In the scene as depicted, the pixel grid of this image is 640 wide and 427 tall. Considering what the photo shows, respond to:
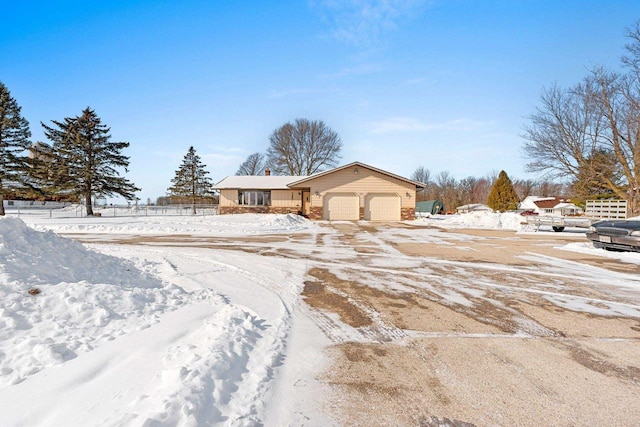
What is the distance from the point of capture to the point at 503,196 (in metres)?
44.5

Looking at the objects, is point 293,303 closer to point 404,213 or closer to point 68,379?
point 68,379

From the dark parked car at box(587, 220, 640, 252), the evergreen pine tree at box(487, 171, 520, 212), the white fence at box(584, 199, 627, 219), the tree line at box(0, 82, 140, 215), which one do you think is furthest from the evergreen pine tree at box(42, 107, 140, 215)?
the evergreen pine tree at box(487, 171, 520, 212)

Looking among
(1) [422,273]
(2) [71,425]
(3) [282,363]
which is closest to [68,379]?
(2) [71,425]

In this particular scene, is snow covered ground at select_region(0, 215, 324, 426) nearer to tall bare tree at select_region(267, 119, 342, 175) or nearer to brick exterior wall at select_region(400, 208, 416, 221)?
brick exterior wall at select_region(400, 208, 416, 221)

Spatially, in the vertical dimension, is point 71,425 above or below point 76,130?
below

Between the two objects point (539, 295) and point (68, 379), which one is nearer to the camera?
point (68, 379)

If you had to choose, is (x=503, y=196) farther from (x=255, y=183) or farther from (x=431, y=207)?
(x=255, y=183)

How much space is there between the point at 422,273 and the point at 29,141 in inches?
1312

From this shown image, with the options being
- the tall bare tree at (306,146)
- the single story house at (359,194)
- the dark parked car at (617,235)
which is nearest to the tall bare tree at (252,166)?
the tall bare tree at (306,146)

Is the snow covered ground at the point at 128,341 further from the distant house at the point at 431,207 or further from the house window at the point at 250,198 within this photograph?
the distant house at the point at 431,207

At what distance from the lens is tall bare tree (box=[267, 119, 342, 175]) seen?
1676 inches

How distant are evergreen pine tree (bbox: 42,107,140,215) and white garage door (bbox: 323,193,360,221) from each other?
20133 millimetres

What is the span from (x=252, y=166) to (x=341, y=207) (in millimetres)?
34968

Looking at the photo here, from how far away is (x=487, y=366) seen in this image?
2.93 m
